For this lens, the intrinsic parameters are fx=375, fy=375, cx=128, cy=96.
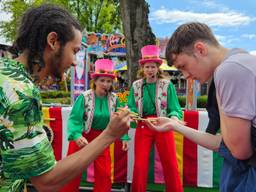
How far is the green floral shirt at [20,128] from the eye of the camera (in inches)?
53.1

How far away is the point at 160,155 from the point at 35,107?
9.78 ft

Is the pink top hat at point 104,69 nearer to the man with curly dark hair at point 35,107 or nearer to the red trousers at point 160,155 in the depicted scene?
the red trousers at point 160,155

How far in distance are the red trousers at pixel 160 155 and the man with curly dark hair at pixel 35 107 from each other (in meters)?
2.49

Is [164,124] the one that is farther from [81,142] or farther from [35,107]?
[81,142]

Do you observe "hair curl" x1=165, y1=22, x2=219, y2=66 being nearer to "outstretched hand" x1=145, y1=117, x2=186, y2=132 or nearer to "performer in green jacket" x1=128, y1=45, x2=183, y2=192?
"outstretched hand" x1=145, y1=117, x2=186, y2=132

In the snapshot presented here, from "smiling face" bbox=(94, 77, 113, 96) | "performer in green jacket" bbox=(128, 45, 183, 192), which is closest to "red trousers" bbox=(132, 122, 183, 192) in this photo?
"performer in green jacket" bbox=(128, 45, 183, 192)

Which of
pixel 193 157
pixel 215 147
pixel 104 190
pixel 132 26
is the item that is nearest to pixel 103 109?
pixel 104 190

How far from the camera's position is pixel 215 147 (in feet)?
7.27

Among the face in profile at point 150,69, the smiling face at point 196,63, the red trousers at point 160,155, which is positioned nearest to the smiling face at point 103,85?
the face in profile at point 150,69

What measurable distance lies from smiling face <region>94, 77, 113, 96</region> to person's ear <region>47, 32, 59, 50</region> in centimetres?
264

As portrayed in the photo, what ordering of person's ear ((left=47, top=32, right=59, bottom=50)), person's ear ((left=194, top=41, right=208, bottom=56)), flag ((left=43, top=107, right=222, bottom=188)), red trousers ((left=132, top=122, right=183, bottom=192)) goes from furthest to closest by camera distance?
flag ((left=43, top=107, right=222, bottom=188)), red trousers ((left=132, top=122, right=183, bottom=192)), person's ear ((left=194, top=41, right=208, bottom=56)), person's ear ((left=47, top=32, right=59, bottom=50))

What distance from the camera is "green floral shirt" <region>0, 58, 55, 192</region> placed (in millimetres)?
1350

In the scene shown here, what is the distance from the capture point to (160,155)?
4238 mm

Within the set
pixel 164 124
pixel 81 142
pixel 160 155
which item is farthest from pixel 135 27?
pixel 164 124
